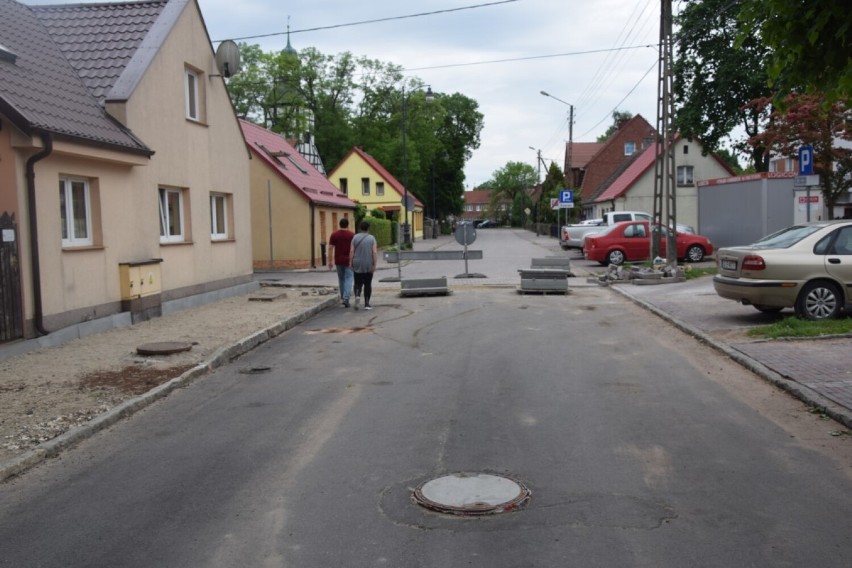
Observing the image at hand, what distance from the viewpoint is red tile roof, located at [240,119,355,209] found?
28984mm

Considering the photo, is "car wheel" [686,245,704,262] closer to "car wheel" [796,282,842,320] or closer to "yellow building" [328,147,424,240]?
"car wheel" [796,282,842,320]

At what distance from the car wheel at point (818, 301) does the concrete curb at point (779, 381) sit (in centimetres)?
155

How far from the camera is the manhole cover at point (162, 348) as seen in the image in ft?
32.6

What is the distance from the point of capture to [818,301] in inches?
454

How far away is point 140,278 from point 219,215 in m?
5.67

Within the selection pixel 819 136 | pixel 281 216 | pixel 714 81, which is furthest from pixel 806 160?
pixel 714 81

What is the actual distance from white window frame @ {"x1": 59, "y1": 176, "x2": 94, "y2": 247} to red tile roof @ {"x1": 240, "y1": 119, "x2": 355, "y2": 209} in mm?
16750

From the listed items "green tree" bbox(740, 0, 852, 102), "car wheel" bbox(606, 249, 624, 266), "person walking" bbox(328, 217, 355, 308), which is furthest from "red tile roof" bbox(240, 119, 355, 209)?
"green tree" bbox(740, 0, 852, 102)

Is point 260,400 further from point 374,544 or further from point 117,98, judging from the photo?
point 117,98

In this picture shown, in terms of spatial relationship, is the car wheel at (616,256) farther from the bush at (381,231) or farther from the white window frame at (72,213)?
the bush at (381,231)

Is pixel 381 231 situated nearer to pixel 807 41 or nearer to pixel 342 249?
pixel 342 249

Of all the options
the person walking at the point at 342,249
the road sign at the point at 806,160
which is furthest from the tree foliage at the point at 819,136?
the person walking at the point at 342,249

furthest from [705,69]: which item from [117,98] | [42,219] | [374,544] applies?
[374,544]

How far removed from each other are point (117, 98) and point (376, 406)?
336 inches
